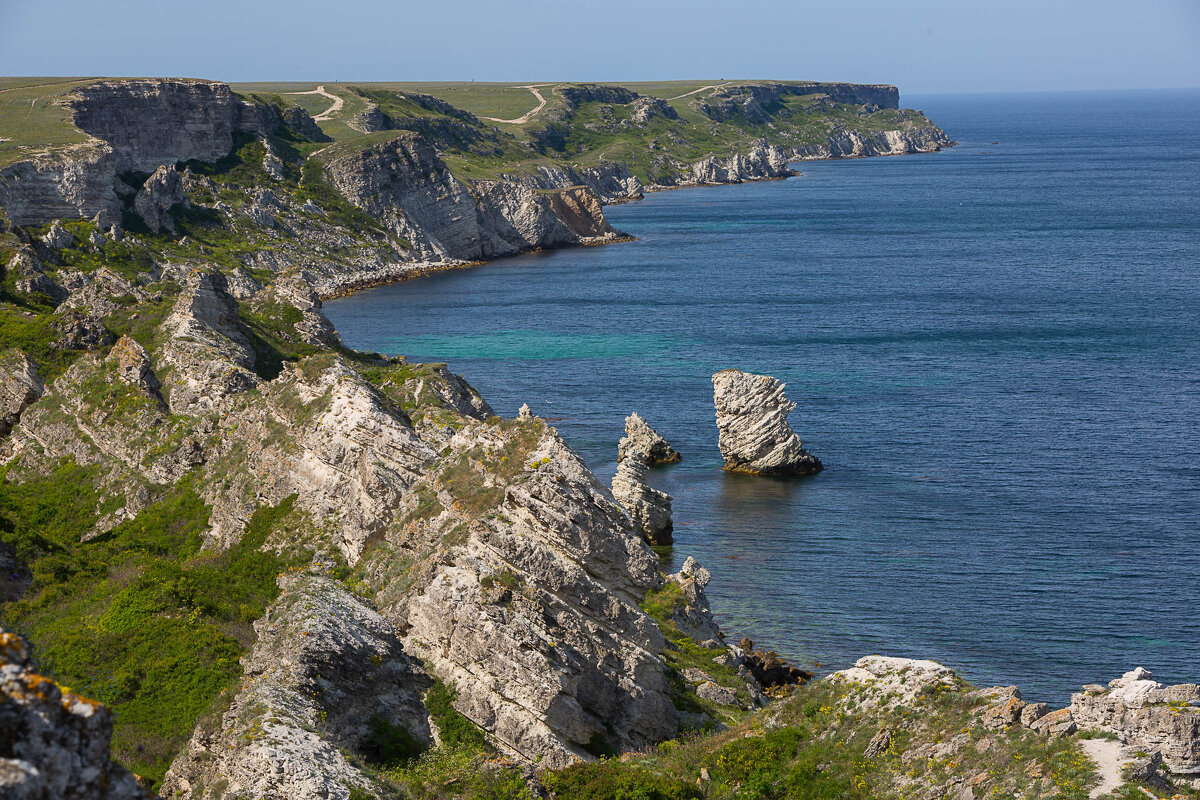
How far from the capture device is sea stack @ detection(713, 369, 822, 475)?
82.8m

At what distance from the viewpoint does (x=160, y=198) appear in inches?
5920

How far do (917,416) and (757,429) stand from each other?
17.1m

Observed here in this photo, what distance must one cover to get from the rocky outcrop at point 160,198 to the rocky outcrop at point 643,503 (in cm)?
10040

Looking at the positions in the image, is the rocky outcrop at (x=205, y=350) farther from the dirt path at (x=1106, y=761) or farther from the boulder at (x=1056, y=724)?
the dirt path at (x=1106, y=761)

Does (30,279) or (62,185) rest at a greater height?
(62,185)

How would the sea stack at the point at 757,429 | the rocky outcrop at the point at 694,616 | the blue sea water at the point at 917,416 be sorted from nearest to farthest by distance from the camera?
the rocky outcrop at the point at 694,616, the blue sea water at the point at 917,416, the sea stack at the point at 757,429

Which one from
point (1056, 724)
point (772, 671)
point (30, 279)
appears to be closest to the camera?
point (1056, 724)

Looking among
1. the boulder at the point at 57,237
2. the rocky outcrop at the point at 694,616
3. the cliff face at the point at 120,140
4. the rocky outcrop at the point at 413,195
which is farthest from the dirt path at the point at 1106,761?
the rocky outcrop at the point at 413,195

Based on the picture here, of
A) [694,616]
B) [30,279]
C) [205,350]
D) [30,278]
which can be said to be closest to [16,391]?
[205,350]

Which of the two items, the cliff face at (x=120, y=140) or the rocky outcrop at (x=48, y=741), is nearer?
the rocky outcrop at (x=48, y=741)

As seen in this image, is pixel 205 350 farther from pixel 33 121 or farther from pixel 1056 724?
pixel 33 121

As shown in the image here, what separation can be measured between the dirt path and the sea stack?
56.7 metres

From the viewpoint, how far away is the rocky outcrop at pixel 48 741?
11.6 meters

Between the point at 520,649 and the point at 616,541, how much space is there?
222 inches
